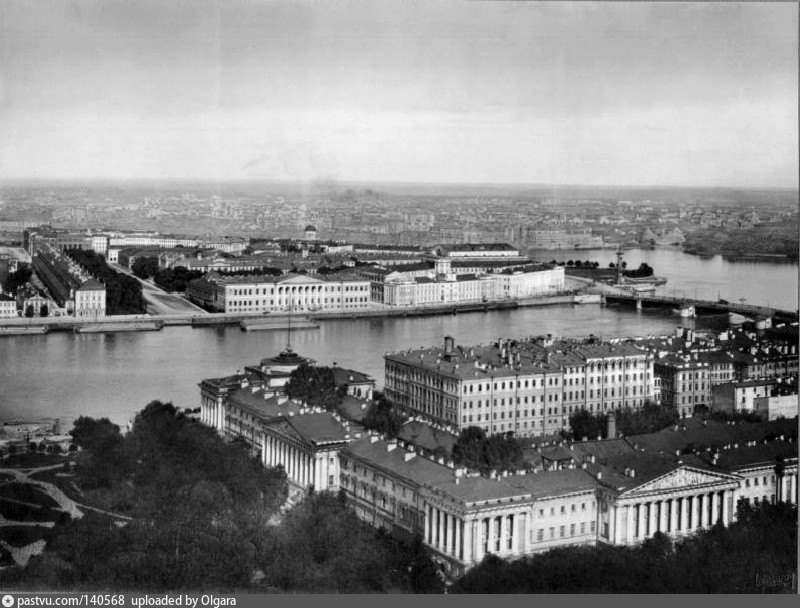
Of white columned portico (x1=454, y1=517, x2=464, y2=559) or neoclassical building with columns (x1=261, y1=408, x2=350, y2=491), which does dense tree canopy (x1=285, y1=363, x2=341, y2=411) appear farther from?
white columned portico (x1=454, y1=517, x2=464, y2=559)

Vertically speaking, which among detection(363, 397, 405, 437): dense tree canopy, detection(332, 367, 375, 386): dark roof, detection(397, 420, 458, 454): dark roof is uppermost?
detection(363, 397, 405, 437): dense tree canopy

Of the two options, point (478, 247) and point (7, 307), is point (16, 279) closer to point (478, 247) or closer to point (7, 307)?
point (7, 307)

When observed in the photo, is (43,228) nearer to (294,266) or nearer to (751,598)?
(294,266)

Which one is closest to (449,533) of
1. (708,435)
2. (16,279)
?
(708,435)

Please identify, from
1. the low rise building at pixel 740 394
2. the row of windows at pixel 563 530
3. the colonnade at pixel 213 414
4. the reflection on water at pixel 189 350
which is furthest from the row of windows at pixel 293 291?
the row of windows at pixel 563 530

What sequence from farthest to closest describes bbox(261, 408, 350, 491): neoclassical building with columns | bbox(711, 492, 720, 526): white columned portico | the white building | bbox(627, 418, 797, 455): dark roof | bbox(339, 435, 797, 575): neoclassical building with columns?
1. the white building
2. bbox(627, 418, 797, 455): dark roof
3. bbox(261, 408, 350, 491): neoclassical building with columns
4. bbox(711, 492, 720, 526): white columned portico
5. bbox(339, 435, 797, 575): neoclassical building with columns

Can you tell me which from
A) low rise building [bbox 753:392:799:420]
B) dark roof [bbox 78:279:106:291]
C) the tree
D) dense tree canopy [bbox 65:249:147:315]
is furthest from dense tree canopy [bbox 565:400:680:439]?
the tree

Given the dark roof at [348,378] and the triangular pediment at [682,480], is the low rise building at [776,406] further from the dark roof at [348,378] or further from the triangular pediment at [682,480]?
the dark roof at [348,378]
